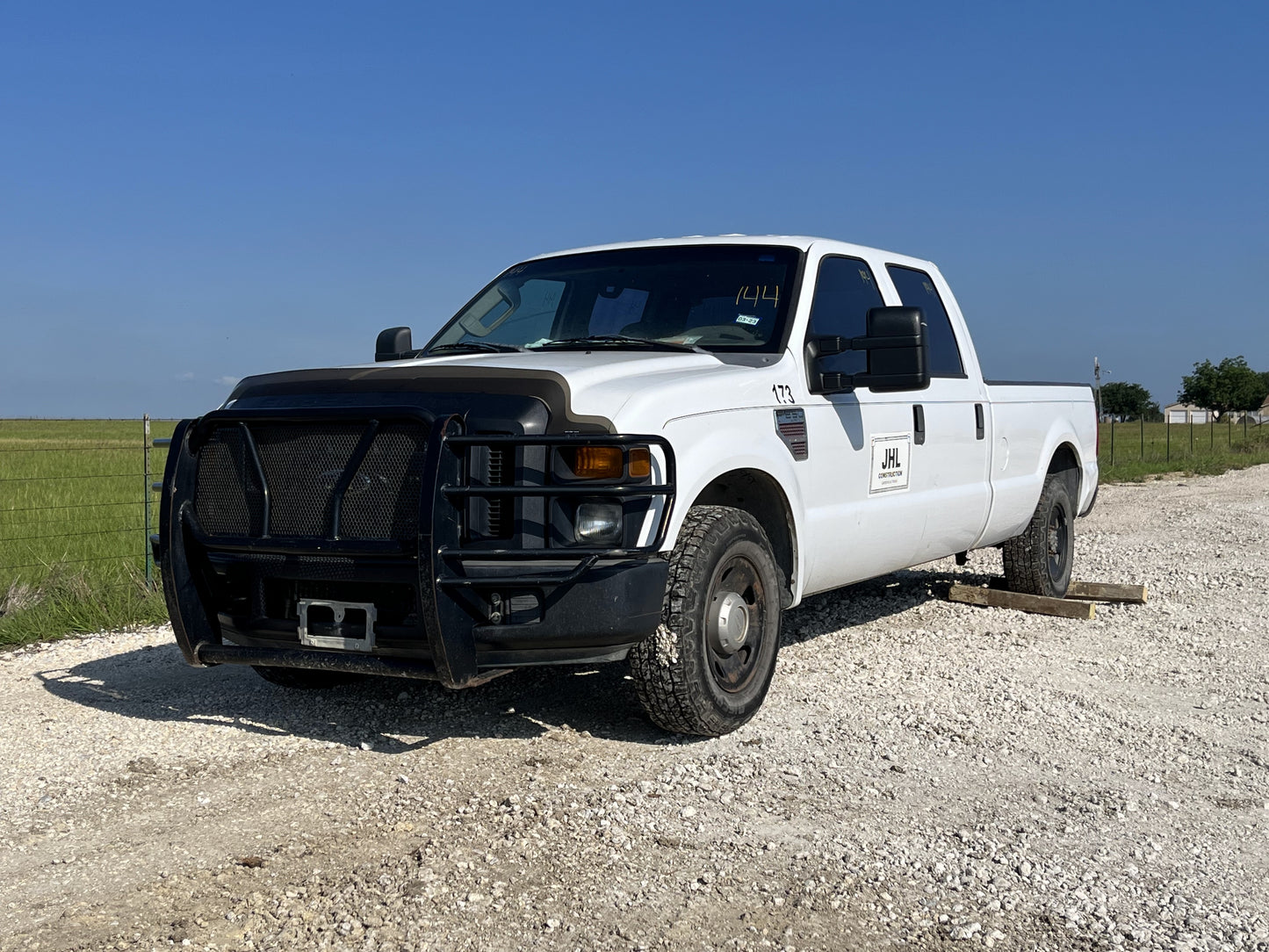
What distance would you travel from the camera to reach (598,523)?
425 centimetres

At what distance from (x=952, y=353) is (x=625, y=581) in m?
3.59

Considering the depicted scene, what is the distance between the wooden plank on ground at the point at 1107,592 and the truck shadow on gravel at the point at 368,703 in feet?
9.00

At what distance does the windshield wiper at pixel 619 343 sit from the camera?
5.40m

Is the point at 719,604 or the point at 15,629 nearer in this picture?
the point at 719,604

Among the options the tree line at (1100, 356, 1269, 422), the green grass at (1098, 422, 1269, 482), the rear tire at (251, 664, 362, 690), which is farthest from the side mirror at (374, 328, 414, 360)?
the tree line at (1100, 356, 1269, 422)

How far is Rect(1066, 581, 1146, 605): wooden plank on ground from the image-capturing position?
8070mm

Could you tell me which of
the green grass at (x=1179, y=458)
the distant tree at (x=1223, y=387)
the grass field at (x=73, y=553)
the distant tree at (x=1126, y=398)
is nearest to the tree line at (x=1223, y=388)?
the distant tree at (x=1223, y=387)

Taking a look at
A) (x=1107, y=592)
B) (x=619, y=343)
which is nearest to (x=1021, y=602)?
(x=1107, y=592)

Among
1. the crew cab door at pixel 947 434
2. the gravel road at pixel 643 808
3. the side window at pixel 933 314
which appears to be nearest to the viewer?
the gravel road at pixel 643 808

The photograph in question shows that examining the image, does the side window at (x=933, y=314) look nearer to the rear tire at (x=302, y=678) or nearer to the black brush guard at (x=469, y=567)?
the black brush guard at (x=469, y=567)

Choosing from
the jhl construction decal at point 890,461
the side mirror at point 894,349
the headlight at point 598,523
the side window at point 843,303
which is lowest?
the headlight at point 598,523

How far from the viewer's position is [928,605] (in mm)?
8188

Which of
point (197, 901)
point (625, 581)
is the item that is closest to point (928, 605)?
point (625, 581)

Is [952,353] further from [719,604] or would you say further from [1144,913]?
[1144,913]
